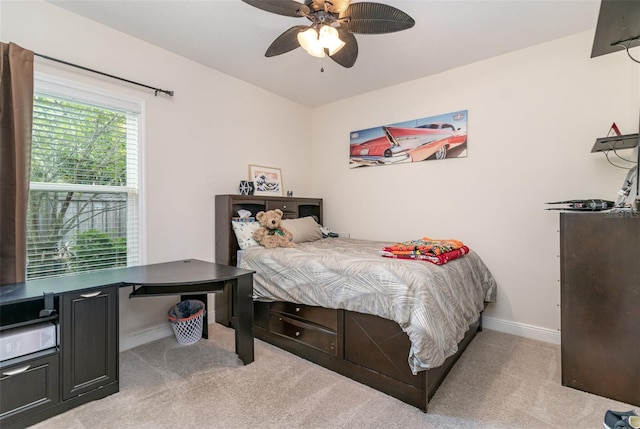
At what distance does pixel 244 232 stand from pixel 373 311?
5.13 feet

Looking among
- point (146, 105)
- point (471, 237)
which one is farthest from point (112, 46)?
point (471, 237)

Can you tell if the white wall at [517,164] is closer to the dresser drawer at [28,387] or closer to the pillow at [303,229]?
the pillow at [303,229]

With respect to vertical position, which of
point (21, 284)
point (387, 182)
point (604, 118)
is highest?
point (604, 118)

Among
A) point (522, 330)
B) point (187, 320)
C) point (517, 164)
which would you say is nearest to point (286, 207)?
point (187, 320)

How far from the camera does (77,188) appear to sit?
225 cm

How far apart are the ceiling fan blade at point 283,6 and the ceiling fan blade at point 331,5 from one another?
3 cm

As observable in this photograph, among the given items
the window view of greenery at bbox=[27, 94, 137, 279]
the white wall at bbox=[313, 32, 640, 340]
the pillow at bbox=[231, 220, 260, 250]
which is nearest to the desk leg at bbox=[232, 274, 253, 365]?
the pillow at bbox=[231, 220, 260, 250]

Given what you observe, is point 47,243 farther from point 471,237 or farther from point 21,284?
point 471,237

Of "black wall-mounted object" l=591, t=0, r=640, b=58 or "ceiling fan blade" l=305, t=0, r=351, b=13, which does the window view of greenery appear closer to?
"ceiling fan blade" l=305, t=0, r=351, b=13

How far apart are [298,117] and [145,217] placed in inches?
93.8

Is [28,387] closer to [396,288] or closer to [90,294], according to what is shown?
[90,294]

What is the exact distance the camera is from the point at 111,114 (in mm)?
2430

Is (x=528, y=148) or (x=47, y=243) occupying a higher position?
(x=528, y=148)

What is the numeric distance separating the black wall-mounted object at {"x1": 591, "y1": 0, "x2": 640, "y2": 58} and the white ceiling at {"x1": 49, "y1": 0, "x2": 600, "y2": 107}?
19.0 inches
